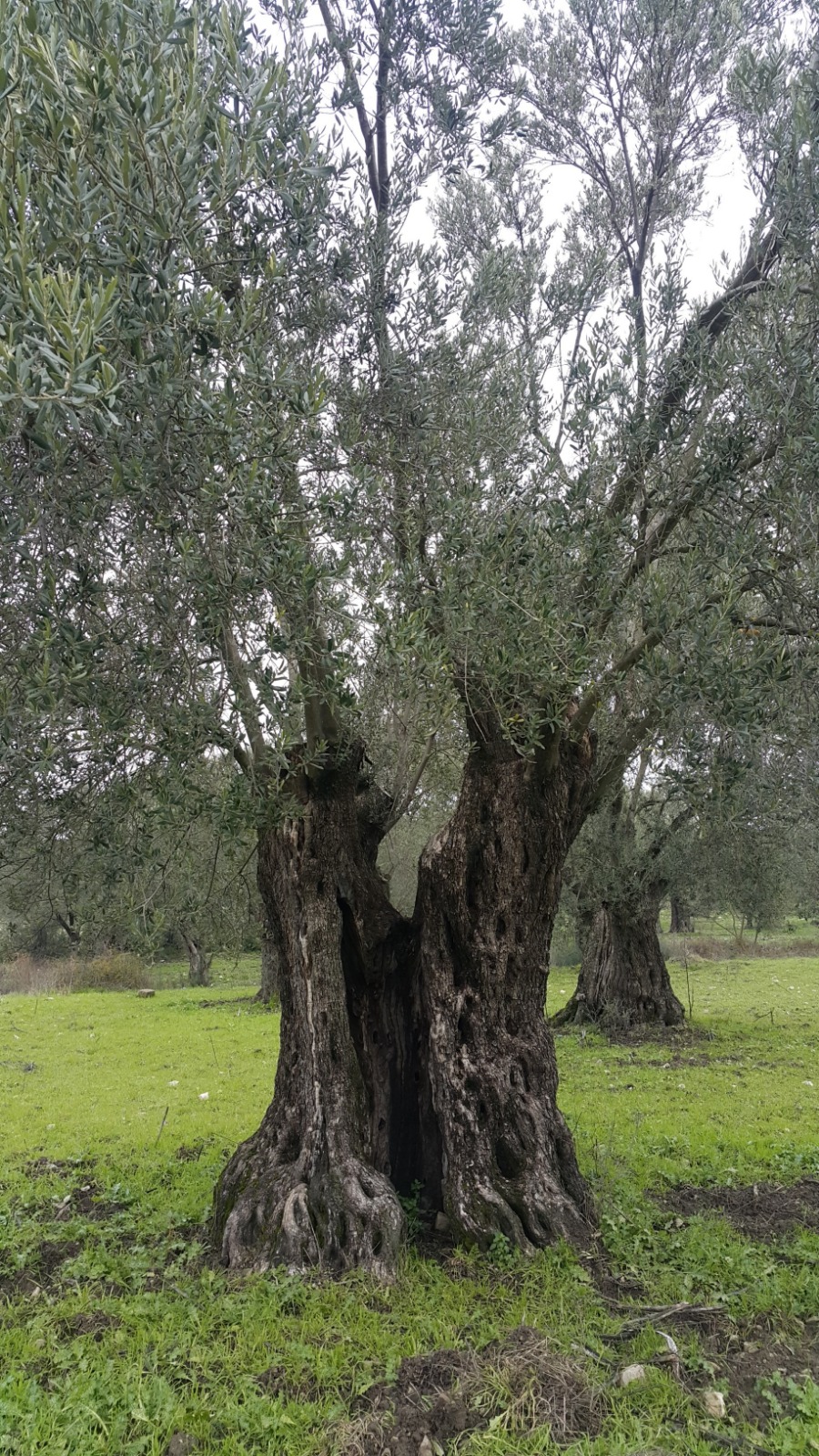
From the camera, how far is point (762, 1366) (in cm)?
561

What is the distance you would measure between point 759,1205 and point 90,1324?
661 cm

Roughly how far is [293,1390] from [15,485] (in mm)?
5989

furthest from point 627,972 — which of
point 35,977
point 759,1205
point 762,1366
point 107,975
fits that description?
point 35,977

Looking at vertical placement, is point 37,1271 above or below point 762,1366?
above

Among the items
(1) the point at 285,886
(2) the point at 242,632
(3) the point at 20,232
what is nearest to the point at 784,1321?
(1) the point at 285,886

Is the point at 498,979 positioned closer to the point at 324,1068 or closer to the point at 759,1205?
the point at 324,1068

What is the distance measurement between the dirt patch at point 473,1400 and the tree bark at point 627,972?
16275mm

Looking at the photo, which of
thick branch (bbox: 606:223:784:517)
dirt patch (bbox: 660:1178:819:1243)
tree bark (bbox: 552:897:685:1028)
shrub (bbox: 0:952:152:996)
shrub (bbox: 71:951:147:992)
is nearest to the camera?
thick branch (bbox: 606:223:784:517)

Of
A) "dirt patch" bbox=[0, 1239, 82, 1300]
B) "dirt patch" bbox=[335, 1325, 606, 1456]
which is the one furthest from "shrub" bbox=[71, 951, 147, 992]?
"dirt patch" bbox=[335, 1325, 606, 1456]

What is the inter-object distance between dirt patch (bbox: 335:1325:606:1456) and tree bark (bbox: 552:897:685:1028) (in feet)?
53.4

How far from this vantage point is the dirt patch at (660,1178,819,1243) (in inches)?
324

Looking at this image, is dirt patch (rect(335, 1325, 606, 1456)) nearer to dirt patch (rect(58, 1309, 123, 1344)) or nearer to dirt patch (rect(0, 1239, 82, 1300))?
dirt patch (rect(58, 1309, 123, 1344))

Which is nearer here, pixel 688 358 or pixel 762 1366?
pixel 762 1366

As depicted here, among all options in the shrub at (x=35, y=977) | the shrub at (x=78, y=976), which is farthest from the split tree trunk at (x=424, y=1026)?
the shrub at (x=78, y=976)
